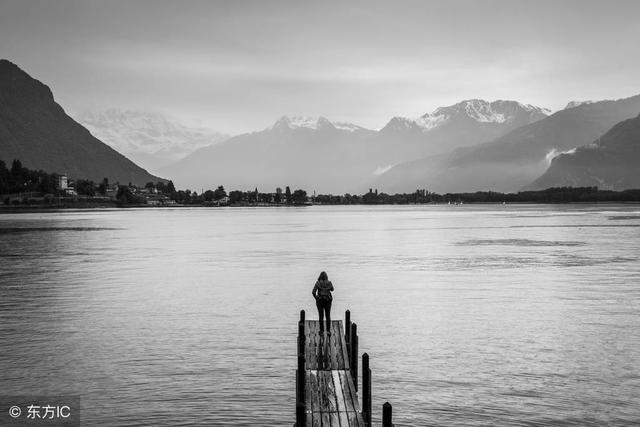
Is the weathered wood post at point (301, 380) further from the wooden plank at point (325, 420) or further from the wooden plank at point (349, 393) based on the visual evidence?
the wooden plank at point (349, 393)

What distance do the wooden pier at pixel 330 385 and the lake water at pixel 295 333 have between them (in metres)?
3.37

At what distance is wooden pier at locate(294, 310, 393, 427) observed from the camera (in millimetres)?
24047

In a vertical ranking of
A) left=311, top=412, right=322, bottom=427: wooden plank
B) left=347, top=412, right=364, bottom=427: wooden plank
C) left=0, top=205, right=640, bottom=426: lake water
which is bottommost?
left=0, top=205, right=640, bottom=426: lake water

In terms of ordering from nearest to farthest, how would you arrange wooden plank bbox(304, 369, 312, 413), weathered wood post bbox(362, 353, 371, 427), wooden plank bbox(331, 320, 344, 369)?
wooden plank bbox(304, 369, 312, 413) → weathered wood post bbox(362, 353, 371, 427) → wooden plank bbox(331, 320, 344, 369)

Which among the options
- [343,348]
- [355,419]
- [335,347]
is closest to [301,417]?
[355,419]

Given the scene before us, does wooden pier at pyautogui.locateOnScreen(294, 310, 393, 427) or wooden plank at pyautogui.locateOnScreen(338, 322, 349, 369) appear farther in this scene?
wooden plank at pyautogui.locateOnScreen(338, 322, 349, 369)

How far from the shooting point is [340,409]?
80.8 ft

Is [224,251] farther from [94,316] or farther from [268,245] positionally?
[94,316]

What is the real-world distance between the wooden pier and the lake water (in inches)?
133

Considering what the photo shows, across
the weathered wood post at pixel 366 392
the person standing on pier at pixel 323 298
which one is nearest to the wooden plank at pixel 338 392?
the weathered wood post at pixel 366 392

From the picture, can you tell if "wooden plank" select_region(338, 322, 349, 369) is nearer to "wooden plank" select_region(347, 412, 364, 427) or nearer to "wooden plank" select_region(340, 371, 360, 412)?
"wooden plank" select_region(340, 371, 360, 412)

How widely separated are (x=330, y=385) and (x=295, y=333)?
22.0 m

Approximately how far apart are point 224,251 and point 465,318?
76905mm

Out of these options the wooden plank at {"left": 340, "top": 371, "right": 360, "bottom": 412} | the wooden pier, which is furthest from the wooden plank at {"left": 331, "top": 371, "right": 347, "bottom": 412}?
the wooden plank at {"left": 340, "top": 371, "right": 360, "bottom": 412}
